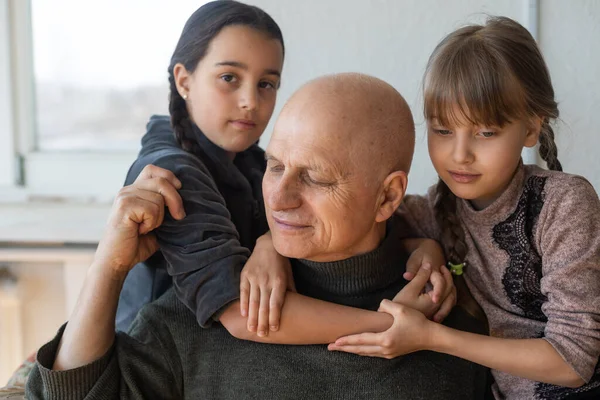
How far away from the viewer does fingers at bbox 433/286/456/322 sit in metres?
1.69

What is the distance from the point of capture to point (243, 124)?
187 centimetres

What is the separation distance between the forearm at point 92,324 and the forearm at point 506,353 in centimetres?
76

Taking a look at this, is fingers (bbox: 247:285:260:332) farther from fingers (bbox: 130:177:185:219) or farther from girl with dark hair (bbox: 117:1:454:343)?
fingers (bbox: 130:177:185:219)

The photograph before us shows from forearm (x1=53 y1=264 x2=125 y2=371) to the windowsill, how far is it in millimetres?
1033

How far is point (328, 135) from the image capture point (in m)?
1.55

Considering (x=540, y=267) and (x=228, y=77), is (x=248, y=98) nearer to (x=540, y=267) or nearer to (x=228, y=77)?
(x=228, y=77)

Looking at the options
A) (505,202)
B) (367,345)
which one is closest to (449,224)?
(505,202)

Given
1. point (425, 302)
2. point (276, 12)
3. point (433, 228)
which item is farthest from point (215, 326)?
point (276, 12)

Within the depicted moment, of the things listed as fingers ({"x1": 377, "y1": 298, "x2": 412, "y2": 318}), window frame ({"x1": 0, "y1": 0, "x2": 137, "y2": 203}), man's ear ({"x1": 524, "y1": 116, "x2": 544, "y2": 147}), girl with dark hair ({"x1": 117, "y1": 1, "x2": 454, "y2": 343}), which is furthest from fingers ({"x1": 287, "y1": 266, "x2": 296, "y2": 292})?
window frame ({"x1": 0, "y1": 0, "x2": 137, "y2": 203})

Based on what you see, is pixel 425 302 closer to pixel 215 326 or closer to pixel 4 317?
pixel 215 326

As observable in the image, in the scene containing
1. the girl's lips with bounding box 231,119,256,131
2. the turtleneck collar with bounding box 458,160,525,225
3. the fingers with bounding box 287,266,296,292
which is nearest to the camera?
the fingers with bounding box 287,266,296,292

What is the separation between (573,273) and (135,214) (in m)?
1.04

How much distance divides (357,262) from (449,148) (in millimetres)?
368

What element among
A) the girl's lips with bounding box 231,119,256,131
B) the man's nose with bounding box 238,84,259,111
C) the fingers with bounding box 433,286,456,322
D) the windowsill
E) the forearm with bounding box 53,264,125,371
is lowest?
the windowsill
